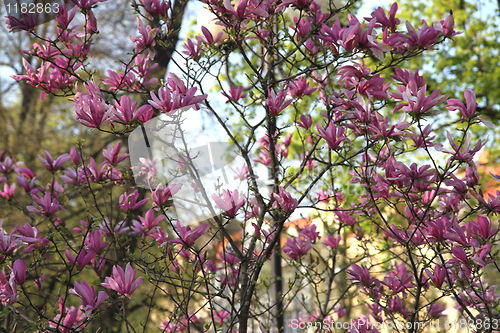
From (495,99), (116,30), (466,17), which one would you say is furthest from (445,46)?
(116,30)

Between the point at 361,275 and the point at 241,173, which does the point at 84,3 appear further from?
the point at 361,275

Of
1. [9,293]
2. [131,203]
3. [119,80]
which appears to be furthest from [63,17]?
[9,293]

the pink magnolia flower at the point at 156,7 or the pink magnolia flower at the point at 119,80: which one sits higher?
the pink magnolia flower at the point at 156,7

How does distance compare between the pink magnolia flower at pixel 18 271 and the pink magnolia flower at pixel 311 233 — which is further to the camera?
the pink magnolia flower at pixel 311 233

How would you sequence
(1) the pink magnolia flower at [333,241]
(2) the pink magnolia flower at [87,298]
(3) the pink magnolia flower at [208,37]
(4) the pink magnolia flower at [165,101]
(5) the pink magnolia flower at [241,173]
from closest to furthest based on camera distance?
(4) the pink magnolia flower at [165,101] → (2) the pink magnolia flower at [87,298] → (3) the pink magnolia flower at [208,37] → (5) the pink magnolia flower at [241,173] → (1) the pink magnolia flower at [333,241]

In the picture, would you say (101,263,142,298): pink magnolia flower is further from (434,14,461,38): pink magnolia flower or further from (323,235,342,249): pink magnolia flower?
(434,14,461,38): pink magnolia flower

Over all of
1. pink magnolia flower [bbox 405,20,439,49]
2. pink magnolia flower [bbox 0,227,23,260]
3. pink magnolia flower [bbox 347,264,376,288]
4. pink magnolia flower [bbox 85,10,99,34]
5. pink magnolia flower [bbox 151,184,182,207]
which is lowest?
pink magnolia flower [bbox 347,264,376,288]

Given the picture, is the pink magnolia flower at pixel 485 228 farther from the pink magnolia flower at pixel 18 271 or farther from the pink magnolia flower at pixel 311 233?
the pink magnolia flower at pixel 18 271

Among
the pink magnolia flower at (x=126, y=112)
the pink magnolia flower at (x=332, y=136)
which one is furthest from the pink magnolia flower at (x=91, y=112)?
the pink magnolia flower at (x=332, y=136)

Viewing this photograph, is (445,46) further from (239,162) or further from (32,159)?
(32,159)

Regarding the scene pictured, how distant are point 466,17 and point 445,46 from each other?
0.65 m

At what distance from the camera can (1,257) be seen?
1819 mm

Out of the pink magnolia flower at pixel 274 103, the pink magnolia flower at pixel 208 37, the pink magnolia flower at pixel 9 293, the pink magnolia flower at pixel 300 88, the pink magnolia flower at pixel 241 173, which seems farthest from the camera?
the pink magnolia flower at pixel 241 173

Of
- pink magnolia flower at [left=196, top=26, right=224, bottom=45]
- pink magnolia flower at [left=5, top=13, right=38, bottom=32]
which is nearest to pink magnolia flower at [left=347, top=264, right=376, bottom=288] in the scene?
pink magnolia flower at [left=196, top=26, right=224, bottom=45]
